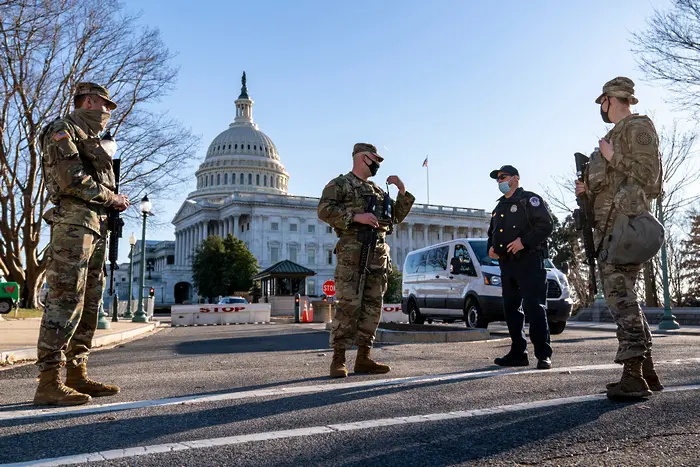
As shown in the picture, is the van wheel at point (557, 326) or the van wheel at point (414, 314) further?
the van wheel at point (414, 314)

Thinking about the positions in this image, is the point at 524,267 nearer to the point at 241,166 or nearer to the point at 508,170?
the point at 508,170

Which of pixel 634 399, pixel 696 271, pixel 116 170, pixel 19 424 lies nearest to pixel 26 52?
pixel 116 170

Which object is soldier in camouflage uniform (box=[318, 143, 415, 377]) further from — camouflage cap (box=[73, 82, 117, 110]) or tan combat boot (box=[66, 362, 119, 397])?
camouflage cap (box=[73, 82, 117, 110])

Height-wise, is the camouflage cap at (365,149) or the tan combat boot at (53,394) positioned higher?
the camouflage cap at (365,149)

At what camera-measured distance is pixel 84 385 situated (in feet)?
16.3

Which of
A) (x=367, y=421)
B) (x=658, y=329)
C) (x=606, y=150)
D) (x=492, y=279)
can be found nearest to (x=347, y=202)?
(x=606, y=150)

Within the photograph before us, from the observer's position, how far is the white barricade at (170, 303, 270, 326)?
29.9 m

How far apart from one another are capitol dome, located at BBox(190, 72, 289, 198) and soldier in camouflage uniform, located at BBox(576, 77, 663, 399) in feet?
401

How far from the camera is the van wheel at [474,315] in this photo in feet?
44.7

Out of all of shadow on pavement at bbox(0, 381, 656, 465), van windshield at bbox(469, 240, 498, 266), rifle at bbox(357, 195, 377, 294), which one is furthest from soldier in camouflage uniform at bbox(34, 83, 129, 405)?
van windshield at bbox(469, 240, 498, 266)

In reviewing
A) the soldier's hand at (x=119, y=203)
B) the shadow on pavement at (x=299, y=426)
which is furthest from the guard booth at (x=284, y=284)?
the shadow on pavement at (x=299, y=426)

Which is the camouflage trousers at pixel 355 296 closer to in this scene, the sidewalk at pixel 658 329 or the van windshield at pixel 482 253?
the van windshield at pixel 482 253

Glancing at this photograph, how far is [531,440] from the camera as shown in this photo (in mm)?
3172

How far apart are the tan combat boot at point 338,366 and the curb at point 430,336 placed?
4969 mm
